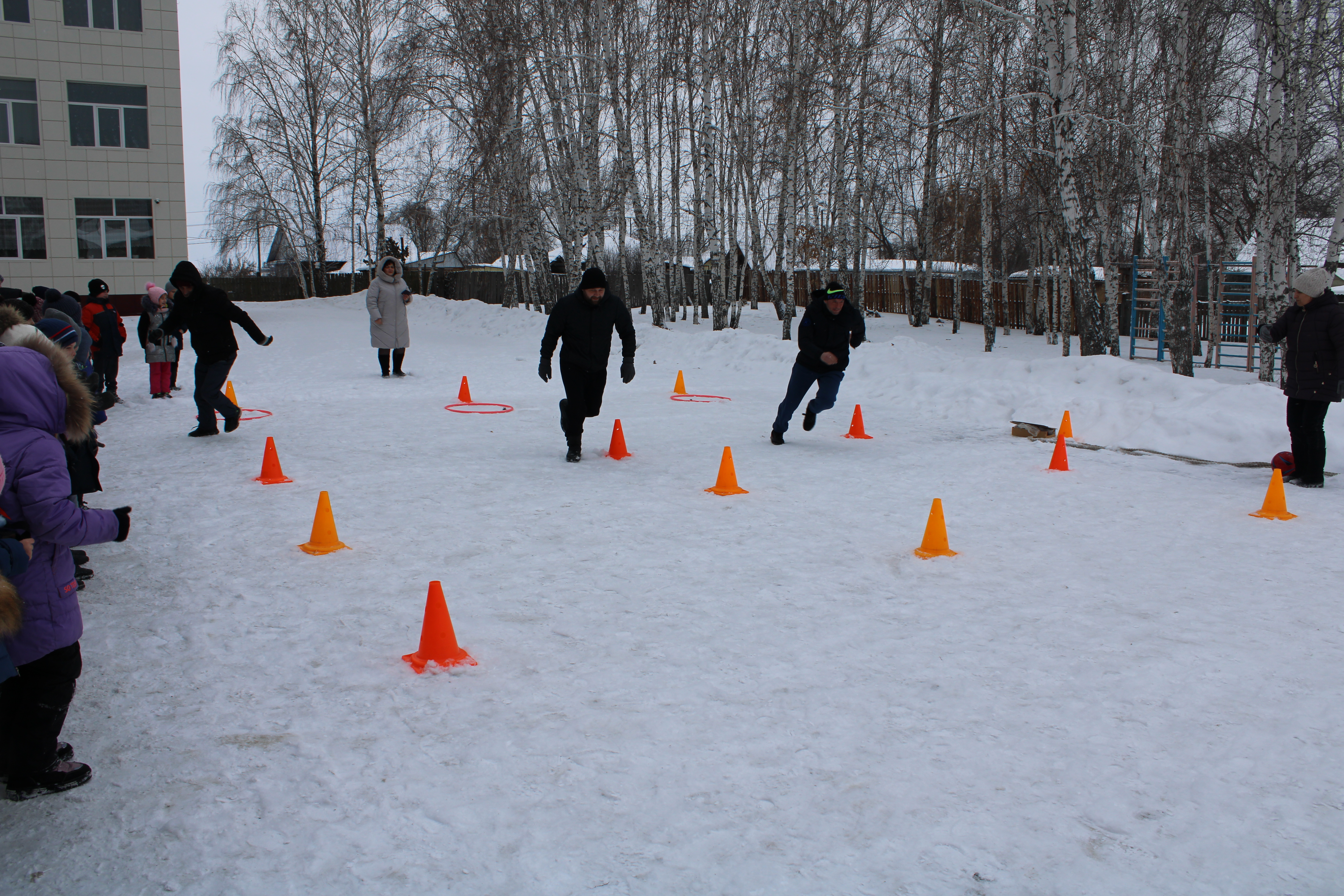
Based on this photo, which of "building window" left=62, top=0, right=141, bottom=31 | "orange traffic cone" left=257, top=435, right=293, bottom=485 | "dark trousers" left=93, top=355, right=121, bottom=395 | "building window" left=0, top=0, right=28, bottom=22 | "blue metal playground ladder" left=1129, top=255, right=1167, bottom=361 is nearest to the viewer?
"orange traffic cone" left=257, top=435, right=293, bottom=485

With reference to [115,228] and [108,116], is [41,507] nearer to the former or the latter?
[115,228]

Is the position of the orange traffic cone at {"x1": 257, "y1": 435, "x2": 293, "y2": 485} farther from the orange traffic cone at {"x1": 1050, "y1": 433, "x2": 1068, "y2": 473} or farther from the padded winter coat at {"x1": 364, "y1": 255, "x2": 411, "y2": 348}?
the padded winter coat at {"x1": 364, "y1": 255, "x2": 411, "y2": 348}

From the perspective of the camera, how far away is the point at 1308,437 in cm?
755

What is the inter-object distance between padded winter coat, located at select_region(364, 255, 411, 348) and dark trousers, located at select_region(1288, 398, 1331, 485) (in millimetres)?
11825

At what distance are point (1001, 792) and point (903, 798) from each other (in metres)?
0.33

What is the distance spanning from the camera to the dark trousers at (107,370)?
37.8ft

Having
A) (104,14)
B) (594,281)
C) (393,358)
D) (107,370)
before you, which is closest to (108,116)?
(104,14)

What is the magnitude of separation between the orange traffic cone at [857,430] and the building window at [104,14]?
29391 millimetres

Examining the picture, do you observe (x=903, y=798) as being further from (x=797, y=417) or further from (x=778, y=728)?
(x=797, y=417)

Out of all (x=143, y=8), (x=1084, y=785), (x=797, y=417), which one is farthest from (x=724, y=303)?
(x=1084, y=785)

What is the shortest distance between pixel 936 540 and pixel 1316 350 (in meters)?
4.16

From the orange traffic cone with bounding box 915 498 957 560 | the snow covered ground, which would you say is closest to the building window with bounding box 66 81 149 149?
the snow covered ground

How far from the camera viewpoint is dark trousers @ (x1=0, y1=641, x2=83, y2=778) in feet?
9.23

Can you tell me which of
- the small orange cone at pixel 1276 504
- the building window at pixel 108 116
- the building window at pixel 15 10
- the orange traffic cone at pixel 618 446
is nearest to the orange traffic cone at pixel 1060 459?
the small orange cone at pixel 1276 504
